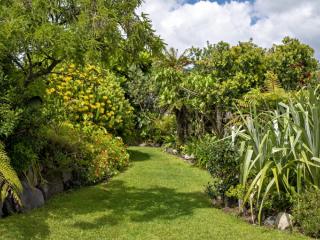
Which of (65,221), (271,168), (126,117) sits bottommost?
(65,221)

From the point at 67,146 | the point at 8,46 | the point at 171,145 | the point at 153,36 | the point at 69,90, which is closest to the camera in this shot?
the point at 8,46

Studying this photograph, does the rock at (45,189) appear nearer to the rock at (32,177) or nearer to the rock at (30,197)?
the rock at (32,177)

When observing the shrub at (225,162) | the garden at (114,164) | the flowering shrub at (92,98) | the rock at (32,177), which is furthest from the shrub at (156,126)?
the rock at (32,177)

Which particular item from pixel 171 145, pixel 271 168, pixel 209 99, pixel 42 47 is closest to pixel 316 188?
pixel 271 168

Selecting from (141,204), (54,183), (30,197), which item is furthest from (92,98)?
(30,197)

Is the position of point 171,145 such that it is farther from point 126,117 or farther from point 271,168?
point 271,168

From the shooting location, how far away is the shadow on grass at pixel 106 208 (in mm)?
6820

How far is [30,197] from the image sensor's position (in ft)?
25.6

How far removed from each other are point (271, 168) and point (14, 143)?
14.2 feet

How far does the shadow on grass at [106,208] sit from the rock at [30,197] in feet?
0.57

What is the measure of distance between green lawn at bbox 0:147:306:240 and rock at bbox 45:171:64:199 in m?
0.22

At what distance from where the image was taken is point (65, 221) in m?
7.18

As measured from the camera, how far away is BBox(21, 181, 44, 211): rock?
765 centimetres

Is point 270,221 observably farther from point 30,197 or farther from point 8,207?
point 8,207
